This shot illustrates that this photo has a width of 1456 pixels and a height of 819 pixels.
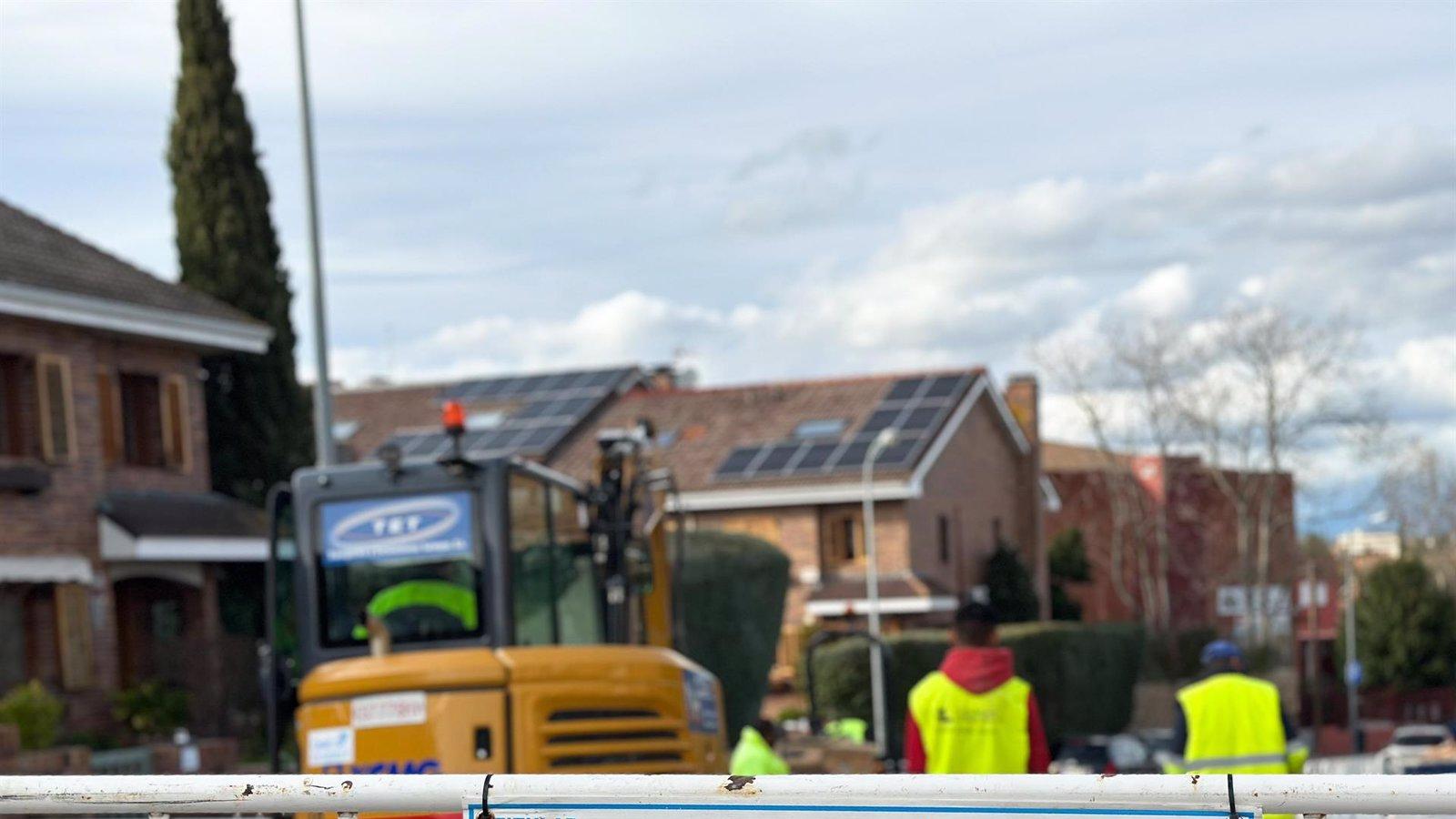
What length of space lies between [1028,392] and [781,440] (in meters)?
11.1

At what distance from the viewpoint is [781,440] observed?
168 ft

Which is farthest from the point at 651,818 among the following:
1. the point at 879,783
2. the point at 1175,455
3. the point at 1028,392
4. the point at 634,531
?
the point at 1175,455

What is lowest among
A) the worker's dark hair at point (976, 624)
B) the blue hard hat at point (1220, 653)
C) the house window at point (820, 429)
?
the blue hard hat at point (1220, 653)

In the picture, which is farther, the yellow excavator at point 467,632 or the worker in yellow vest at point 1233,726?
the yellow excavator at point 467,632

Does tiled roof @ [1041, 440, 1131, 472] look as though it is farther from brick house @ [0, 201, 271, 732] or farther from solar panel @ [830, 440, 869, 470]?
brick house @ [0, 201, 271, 732]

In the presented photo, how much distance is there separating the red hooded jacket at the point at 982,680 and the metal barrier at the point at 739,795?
15.3ft

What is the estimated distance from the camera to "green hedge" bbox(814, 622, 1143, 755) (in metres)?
40.8

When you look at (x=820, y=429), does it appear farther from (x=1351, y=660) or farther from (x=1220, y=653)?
(x=1220, y=653)

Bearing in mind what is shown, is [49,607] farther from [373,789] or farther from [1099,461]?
[1099,461]

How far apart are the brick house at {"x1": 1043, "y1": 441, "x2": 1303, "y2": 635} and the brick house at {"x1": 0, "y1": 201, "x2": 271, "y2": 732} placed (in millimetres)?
40623

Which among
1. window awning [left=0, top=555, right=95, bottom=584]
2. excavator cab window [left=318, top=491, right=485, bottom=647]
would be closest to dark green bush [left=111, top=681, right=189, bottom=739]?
window awning [left=0, top=555, right=95, bottom=584]

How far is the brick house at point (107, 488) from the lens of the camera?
24203 mm

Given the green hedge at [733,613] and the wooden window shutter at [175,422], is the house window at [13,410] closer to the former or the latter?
the wooden window shutter at [175,422]

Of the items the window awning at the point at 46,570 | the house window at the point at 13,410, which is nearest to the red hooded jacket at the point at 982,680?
the window awning at the point at 46,570
